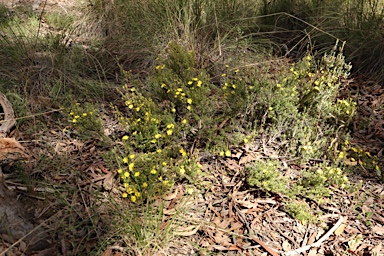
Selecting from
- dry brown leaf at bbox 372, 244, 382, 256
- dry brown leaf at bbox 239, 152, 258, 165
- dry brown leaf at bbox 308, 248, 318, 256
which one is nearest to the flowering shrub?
dry brown leaf at bbox 239, 152, 258, 165

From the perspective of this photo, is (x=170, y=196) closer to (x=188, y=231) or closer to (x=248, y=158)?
(x=188, y=231)

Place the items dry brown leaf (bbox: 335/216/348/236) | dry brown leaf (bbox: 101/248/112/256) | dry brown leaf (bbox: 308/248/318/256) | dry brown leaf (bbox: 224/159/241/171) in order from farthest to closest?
dry brown leaf (bbox: 224/159/241/171) < dry brown leaf (bbox: 335/216/348/236) < dry brown leaf (bbox: 308/248/318/256) < dry brown leaf (bbox: 101/248/112/256)

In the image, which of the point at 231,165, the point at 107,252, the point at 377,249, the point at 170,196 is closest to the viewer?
the point at 107,252

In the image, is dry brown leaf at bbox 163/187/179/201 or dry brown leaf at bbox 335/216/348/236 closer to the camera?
dry brown leaf at bbox 335/216/348/236

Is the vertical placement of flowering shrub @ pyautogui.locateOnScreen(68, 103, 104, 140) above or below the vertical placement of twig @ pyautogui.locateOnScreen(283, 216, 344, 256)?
above

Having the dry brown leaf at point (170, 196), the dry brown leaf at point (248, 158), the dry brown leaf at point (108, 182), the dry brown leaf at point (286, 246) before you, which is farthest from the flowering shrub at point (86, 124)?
the dry brown leaf at point (286, 246)

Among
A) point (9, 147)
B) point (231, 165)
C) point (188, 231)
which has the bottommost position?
point (188, 231)

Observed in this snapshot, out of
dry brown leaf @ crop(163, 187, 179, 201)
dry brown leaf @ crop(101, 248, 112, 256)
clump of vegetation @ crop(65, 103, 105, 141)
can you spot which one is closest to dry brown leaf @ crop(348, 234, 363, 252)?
dry brown leaf @ crop(163, 187, 179, 201)

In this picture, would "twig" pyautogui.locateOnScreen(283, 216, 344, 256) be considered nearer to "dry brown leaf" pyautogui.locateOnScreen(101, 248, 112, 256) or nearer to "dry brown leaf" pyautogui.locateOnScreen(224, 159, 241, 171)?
"dry brown leaf" pyautogui.locateOnScreen(224, 159, 241, 171)

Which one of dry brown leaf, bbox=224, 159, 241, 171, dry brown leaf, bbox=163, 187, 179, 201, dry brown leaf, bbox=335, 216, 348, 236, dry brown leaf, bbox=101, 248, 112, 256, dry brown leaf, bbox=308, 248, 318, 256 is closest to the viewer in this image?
dry brown leaf, bbox=101, 248, 112, 256

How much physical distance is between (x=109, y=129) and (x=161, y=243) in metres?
1.25

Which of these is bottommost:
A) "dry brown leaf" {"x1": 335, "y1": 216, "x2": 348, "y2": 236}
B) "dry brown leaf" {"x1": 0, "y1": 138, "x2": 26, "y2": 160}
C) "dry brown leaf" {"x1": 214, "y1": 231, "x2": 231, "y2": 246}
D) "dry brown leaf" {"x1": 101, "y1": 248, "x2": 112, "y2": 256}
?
"dry brown leaf" {"x1": 335, "y1": 216, "x2": 348, "y2": 236}

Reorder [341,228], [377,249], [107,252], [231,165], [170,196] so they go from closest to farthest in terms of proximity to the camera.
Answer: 1. [107,252]
2. [377,249]
3. [341,228]
4. [170,196]
5. [231,165]

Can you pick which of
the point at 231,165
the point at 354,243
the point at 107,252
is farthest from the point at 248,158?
the point at 107,252
